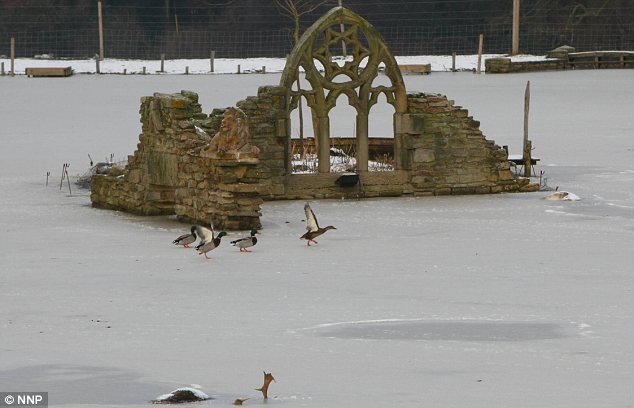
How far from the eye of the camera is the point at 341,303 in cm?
1423

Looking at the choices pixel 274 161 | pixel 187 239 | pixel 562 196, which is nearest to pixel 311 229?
pixel 187 239

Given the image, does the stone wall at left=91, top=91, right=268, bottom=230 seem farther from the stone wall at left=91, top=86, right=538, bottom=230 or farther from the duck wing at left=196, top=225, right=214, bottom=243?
the duck wing at left=196, top=225, right=214, bottom=243

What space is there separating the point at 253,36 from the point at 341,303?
150 feet

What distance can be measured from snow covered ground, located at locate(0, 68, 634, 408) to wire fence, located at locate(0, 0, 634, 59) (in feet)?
102

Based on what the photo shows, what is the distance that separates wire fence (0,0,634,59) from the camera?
57594 mm

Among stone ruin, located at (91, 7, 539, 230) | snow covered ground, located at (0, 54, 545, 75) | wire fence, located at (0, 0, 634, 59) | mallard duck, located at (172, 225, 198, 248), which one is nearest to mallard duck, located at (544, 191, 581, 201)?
stone ruin, located at (91, 7, 539, 230)

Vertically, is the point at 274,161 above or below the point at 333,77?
below

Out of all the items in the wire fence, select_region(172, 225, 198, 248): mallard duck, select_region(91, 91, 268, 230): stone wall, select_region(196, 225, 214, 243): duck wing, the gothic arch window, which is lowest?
select_region(172, 225, 198, 248): mallard duck

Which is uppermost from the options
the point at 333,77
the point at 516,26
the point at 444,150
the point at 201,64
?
the point at 516,26

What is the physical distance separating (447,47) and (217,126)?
3675cm

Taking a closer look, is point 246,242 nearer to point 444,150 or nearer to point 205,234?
point 205,234

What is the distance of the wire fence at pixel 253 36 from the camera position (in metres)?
57.6

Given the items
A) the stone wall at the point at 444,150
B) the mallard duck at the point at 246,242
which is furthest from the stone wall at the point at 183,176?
the stone wall at the point at 444,150

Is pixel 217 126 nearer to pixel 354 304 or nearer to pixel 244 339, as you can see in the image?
pixel 354 304
